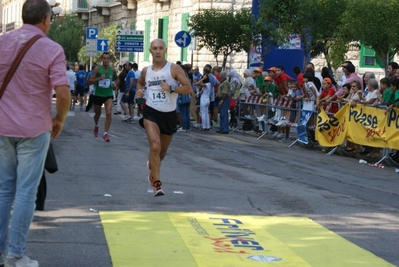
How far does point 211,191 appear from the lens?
1178 centimetres

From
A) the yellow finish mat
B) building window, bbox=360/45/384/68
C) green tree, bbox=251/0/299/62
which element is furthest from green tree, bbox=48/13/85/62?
the yellow finish mat

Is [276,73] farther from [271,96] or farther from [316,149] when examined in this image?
[316,149]

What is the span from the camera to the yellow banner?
17.7m

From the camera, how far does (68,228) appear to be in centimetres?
866

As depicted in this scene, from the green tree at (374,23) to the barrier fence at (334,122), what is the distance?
3.35m

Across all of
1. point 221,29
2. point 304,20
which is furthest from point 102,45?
point 304,20

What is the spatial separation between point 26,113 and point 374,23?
20.3m

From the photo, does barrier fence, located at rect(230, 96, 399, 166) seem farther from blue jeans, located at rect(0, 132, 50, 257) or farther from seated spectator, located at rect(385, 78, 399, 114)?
blue jeans, located at rect(0, 132, 50, 257)

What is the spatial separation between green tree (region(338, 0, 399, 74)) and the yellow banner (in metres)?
5.79

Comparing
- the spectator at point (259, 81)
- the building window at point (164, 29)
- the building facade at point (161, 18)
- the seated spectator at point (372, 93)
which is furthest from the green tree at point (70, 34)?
the seated spectator at point (372, 93)

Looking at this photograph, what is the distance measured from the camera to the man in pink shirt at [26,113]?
6.46 m

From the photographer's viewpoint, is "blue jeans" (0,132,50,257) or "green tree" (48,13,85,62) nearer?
"blue jeans" (0,132,50,257)

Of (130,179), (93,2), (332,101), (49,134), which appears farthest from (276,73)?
(93,2)

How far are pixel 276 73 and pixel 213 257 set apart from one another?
1687 cm
